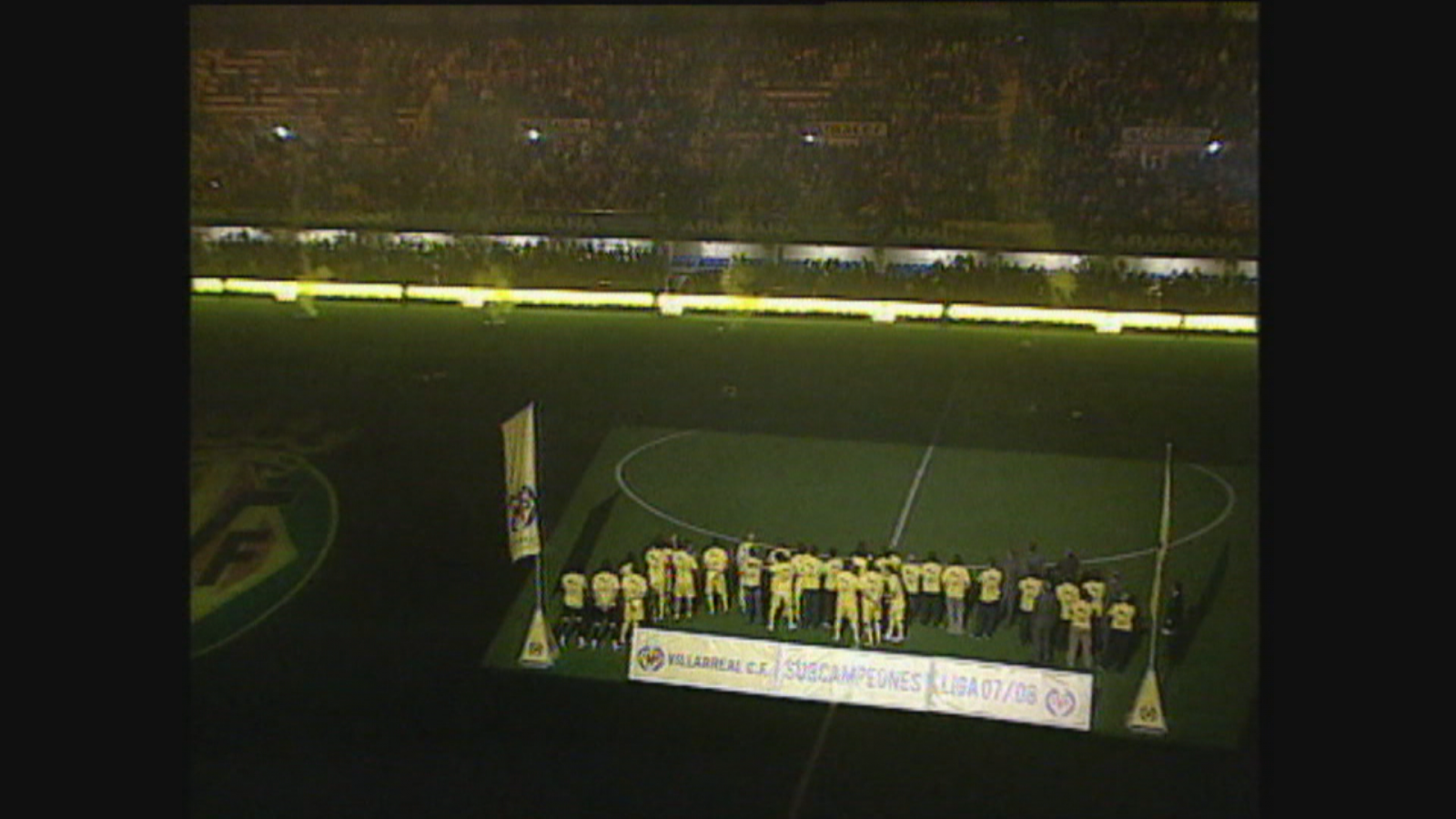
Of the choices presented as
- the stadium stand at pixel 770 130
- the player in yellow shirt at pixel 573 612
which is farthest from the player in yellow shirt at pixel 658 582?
the stadium stand at pixel 770 130

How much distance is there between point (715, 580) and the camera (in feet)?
32.9

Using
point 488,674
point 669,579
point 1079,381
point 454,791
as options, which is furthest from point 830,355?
point 454,791

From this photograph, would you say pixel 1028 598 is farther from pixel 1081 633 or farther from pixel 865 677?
pixel 865 677

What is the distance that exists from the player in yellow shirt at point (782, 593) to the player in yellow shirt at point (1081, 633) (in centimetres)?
181

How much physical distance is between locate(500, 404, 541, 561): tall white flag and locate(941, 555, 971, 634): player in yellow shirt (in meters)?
2.81

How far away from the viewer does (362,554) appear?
1103 centimetres

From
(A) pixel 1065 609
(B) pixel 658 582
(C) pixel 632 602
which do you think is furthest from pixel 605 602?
(A) pixel 1065 609

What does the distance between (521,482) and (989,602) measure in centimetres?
326

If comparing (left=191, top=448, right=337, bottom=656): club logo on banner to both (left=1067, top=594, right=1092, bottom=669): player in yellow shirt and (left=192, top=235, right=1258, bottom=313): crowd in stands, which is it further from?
(left=1067, top=594, right=1092, bottom=669): player in yellow shirt

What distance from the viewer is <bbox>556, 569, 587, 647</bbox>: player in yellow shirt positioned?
32.4 feet

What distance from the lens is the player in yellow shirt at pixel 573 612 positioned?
989 cm

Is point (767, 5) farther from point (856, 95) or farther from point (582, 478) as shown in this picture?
point (582, 478)

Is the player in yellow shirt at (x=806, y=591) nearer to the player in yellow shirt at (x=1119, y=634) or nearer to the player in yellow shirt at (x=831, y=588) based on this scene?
the player in yellow shirt at (x=831, y=588)

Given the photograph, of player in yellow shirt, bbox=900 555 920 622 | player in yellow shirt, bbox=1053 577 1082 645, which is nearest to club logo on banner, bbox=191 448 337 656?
player in yellow shirt, bbox=900 555 920 622
